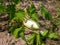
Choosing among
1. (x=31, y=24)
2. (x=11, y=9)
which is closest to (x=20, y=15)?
(x=11, y=9)

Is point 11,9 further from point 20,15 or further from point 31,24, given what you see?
point 31,24

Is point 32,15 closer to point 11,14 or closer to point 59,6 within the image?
point 11,14

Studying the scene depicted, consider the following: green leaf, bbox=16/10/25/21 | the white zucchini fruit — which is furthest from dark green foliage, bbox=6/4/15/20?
the white zucchini fruit

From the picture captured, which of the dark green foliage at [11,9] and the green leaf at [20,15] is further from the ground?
the dark green foliage at [11,9]

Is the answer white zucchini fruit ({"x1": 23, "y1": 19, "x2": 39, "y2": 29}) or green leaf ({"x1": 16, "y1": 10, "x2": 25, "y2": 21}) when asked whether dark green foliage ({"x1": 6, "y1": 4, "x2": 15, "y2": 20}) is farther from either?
white zucchini fruit ({"x1": 23, "y1": 19, "x2": 39, "y2": 29})

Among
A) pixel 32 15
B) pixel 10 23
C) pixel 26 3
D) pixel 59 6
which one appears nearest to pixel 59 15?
pixel 59 6

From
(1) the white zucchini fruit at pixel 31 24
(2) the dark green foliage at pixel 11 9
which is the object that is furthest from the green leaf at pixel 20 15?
(1) the white zucchini fruit at pixel 31 24

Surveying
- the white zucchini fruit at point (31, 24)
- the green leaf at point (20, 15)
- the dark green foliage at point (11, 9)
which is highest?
the dark green foliage at point (11, 9)

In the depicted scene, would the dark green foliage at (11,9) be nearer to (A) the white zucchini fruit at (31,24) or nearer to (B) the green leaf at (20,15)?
(B) the green leaf at (20,15)

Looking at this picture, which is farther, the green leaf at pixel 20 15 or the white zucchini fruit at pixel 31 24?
the white zucchini fruit at pixel 31 24

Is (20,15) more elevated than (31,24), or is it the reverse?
(20,15)

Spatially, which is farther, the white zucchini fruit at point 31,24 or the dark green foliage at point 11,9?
the white zucchini fruit at point 31,24
